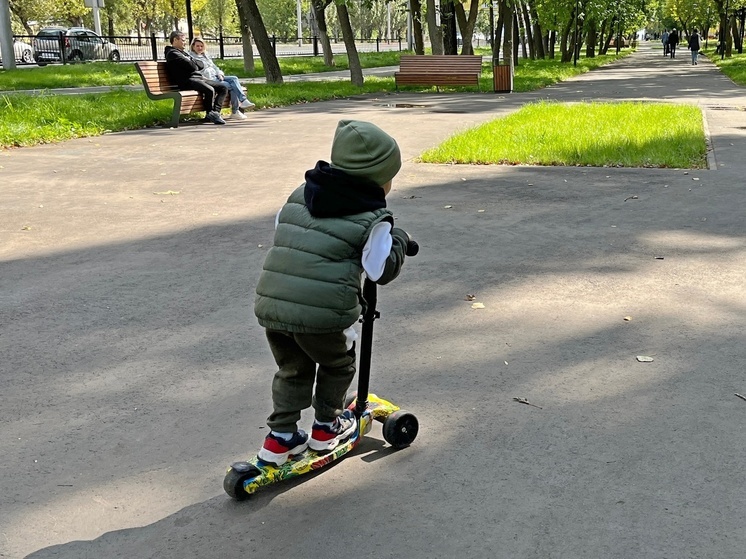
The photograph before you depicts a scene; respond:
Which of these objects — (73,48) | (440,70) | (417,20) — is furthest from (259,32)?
(73,48)

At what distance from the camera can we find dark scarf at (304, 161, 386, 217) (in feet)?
9.43

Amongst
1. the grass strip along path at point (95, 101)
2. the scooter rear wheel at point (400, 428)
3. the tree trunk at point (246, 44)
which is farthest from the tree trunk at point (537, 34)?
the scooter rear wheel at point (400, 428)

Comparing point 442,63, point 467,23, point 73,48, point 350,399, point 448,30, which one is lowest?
point 350,399

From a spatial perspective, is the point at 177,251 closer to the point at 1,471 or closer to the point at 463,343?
the point at 463,343

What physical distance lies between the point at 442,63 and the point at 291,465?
1964 cm

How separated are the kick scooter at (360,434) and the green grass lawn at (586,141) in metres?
7.03

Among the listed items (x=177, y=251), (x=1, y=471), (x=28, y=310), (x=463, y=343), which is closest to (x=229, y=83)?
(x=177, y=251)

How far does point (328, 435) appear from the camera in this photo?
3215 millimetres

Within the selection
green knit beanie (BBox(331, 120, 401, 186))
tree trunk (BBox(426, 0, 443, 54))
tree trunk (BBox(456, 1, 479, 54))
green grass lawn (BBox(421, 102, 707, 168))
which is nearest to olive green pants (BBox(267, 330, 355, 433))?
green knit beanie (BBox(331, 120, 401, 186))

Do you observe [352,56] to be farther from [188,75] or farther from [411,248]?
[411,248]

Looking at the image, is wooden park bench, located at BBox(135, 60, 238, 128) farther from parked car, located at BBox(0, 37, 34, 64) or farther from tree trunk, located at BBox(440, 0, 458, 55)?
parked car, located at BBox(0, 37, 34, 64)

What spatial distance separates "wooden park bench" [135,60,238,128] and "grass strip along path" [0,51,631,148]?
1.30ft

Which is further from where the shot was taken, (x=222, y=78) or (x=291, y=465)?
(x=222, y=78)

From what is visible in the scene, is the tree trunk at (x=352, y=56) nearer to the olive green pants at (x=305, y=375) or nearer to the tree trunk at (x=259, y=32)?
the tree trunk at (x=259, y=32)
